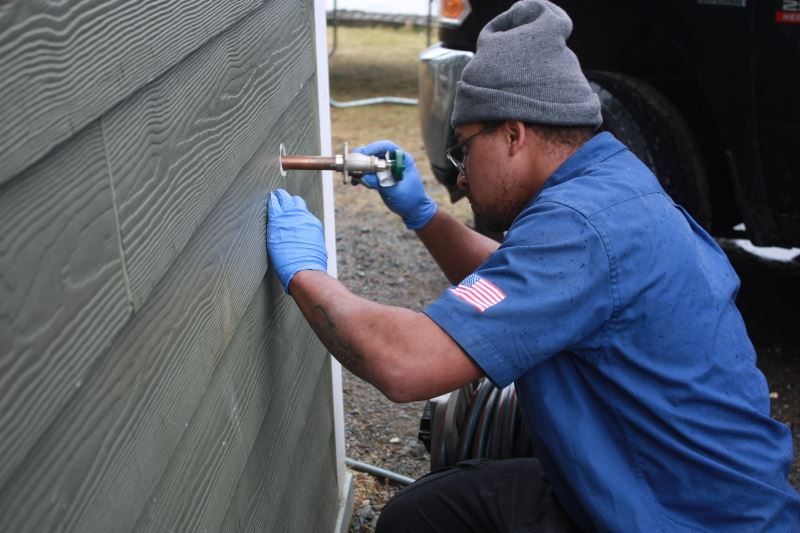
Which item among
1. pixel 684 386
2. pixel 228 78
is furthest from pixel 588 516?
pixel 228 78

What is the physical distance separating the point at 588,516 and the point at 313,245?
0.80 m

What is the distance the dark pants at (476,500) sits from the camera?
2.13 meters

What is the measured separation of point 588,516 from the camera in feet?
5.98

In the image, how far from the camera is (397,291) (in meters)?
4.73

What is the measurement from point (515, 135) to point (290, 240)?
1.74 ft

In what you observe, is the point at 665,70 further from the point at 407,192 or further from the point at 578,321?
the point at 578,321

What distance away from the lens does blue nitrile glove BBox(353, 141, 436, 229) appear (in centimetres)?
228

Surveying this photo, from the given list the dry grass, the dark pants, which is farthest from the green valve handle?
the dry grass

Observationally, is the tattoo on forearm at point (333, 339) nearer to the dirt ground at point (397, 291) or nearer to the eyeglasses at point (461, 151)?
the eyeglasses at point (461, 151)

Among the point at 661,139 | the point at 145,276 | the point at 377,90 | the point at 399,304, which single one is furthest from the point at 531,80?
the point at 377,90

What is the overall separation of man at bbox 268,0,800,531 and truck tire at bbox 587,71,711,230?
173 centimetres

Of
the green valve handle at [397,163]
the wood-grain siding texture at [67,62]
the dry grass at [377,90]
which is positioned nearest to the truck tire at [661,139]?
the green valve handle at [397,163]

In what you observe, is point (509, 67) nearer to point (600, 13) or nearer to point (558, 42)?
point (558, 42)

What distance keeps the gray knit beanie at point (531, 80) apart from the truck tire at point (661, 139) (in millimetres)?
1807
